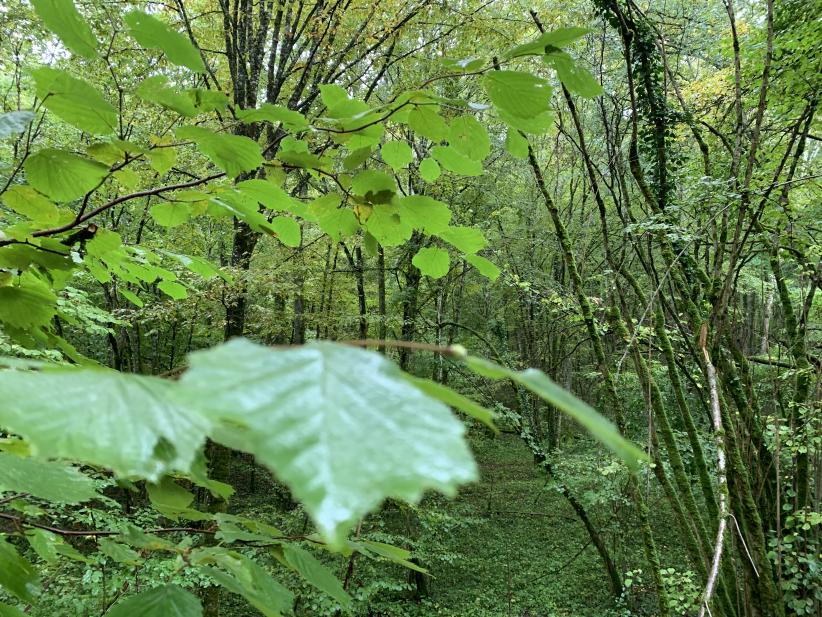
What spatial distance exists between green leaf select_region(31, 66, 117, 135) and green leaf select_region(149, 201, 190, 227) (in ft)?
0.78

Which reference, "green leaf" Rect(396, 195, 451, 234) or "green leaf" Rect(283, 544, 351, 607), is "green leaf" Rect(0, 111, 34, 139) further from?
"green leaf" Rect(283, 544, 351, 607)

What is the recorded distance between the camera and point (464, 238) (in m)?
0.86

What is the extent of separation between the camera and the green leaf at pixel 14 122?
56 centimetres

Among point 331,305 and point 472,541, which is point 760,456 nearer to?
point 472,541

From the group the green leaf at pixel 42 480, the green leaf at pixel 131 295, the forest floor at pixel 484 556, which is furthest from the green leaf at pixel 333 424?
the forest floor at pixel 484 556

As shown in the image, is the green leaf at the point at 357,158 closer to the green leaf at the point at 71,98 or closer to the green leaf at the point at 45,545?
the green leaf at the point at 71,98

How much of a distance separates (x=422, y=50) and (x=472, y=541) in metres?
8.08

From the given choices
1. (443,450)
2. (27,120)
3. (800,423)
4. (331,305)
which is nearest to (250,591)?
A: (443,450)

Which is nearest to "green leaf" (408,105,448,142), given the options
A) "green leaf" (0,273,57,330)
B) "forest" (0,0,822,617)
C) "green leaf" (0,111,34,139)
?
"forest" (0,0,822,617)

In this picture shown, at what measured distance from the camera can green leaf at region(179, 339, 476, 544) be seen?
0.55ft

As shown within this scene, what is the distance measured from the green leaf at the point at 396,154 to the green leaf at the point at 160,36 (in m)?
0.35

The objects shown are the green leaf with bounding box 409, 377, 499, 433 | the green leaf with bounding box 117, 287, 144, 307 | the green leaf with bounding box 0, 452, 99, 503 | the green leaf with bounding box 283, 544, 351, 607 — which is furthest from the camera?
the green leaf with bounding box 117, 287, 144, 307

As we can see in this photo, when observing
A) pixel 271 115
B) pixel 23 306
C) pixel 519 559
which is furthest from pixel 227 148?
pixel 519 559

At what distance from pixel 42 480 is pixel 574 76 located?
0.86m
